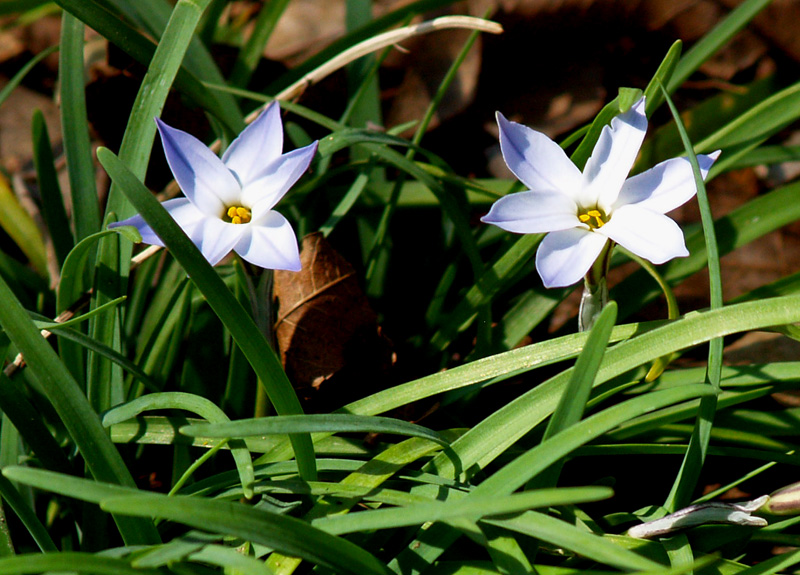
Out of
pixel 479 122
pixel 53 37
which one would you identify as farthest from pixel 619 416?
pixel 53 37

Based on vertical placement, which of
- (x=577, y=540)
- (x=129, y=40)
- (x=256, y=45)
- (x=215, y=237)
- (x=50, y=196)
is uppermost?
(x=256, y=45)

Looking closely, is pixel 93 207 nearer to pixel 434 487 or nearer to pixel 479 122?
pixel 434 487

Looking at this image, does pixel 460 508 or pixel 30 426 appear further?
pixel 30 426

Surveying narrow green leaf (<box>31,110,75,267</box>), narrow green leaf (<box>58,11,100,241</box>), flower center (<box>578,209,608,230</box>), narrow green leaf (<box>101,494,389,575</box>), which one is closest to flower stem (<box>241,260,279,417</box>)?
narrow green leaf (<box>101,494,389,575</box>)

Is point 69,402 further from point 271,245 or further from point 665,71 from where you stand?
point 665,71

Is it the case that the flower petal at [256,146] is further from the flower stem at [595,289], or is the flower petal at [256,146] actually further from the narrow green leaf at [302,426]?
the flower stem at [595,289]

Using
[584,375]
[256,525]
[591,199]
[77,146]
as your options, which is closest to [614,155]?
[591,199]
